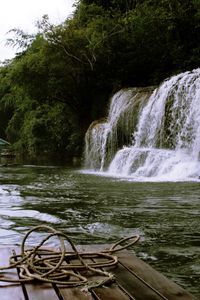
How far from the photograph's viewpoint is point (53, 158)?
27547 millimetres

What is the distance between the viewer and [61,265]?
2.70 m

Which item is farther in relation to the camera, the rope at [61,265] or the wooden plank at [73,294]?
the rope at [61,265]

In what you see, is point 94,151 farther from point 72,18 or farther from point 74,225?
point 74,225

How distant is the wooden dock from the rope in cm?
3

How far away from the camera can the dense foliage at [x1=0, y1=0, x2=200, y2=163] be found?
20422 mm

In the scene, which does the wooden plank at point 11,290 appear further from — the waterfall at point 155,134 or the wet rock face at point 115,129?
the wet rock face at point 115,129

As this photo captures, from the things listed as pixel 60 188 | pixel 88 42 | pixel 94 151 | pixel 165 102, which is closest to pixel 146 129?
pixel 165 102

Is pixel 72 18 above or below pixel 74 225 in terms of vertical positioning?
above

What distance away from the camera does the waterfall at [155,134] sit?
41.3 ft

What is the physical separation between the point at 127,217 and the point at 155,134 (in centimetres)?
923

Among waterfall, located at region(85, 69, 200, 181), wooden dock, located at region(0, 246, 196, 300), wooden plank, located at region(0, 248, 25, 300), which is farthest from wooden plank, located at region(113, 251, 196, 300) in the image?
waterfall, located at region(85, 69, 200, 181)

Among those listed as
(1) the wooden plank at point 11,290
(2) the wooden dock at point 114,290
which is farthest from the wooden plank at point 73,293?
(1) the wooden plank at point 11,290

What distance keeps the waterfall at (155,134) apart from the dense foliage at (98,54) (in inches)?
131

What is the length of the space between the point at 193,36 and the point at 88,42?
417 centimetres
